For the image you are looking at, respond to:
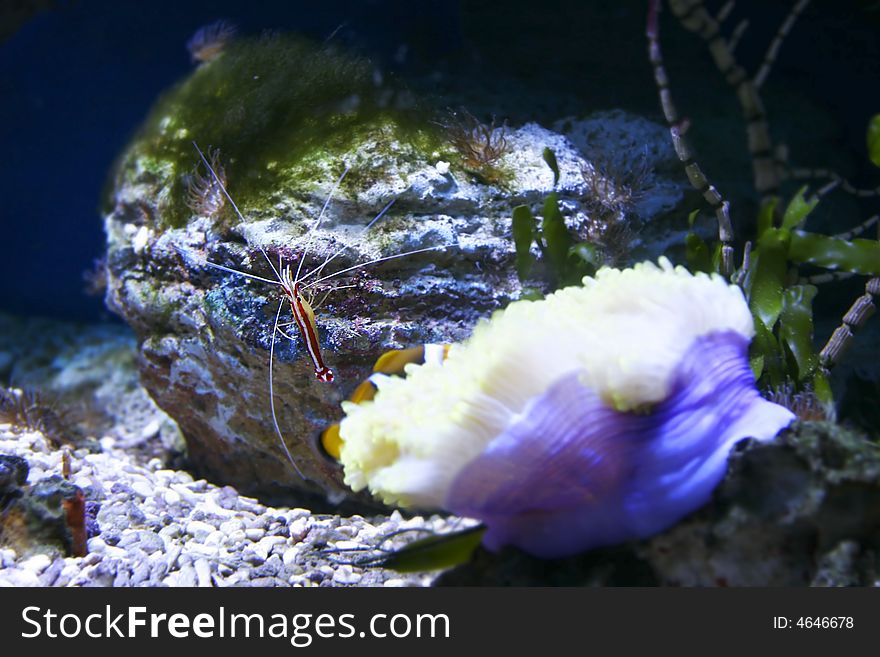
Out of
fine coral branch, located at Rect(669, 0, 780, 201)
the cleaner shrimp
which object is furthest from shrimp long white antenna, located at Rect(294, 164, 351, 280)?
fine coral branch, located at Rect(669, 0, 780, 201)

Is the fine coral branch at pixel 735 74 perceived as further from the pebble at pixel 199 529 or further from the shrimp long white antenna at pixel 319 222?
the pebble at pixel 199 529

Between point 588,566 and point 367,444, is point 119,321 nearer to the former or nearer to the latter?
point 367,444

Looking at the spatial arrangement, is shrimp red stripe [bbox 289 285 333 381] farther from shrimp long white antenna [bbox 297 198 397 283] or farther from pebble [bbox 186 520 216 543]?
pebble [bbox 186 520 216 543]

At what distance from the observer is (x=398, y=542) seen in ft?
7.89

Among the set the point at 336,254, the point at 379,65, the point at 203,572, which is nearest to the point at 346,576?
the point at 203,572

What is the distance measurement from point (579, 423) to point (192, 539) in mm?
1995

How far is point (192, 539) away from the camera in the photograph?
2.85 meters

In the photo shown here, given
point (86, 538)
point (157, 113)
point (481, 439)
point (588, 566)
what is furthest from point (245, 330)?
point (157, 113)

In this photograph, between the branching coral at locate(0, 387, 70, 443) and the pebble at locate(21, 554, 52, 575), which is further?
the branching coral at locate(0, 387, 70, 443)

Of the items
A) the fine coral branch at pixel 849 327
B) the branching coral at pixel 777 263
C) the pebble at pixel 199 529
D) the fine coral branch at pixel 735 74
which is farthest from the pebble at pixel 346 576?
the fine coral branch at pixel 735 74

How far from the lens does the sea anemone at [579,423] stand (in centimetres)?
172

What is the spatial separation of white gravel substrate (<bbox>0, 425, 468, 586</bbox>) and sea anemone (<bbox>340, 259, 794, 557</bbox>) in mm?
408

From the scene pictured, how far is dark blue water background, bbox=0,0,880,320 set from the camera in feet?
10.9

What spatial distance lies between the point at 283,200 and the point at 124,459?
90.9 inches
